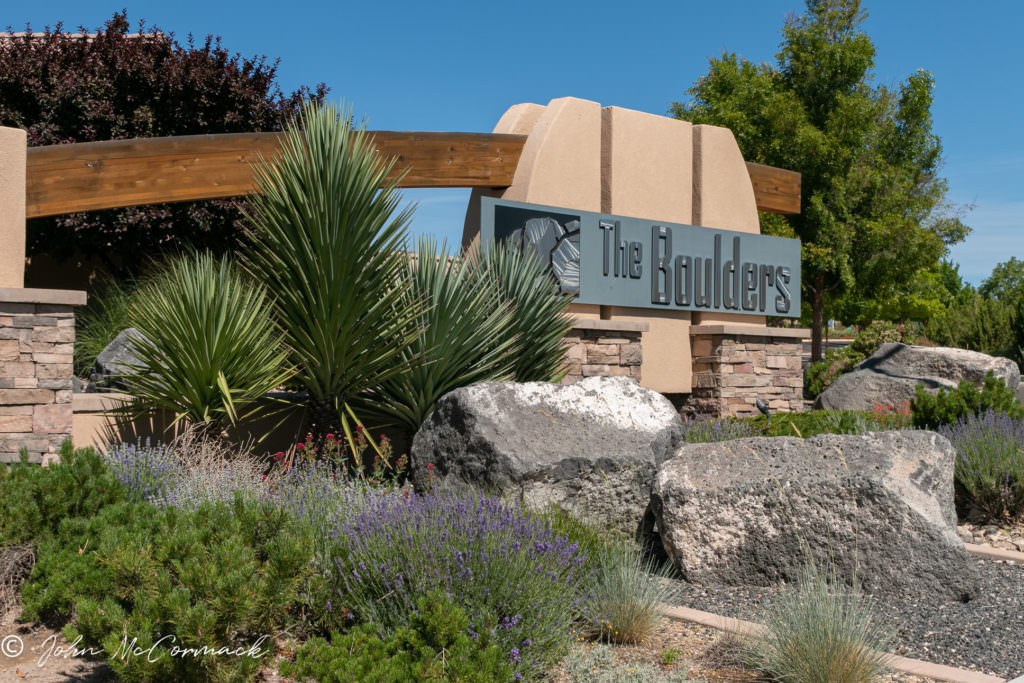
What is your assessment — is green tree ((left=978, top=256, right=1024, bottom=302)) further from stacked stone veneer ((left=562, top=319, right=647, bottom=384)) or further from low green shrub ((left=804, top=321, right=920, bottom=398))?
stacked stone veneer ((left=562, top=319, right=647, bottom=384))

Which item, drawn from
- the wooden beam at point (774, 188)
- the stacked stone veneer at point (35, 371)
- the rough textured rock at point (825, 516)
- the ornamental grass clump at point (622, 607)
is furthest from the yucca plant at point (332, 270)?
the wooden beam at point (774, 188)

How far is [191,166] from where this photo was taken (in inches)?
Result: 333

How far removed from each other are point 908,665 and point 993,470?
12.9ft

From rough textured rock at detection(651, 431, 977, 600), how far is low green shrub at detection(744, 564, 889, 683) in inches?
43.2

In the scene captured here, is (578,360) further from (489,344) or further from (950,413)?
(950,413)

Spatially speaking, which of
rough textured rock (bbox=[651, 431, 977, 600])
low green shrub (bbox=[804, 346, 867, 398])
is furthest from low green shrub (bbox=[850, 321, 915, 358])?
rough textured rock (bbox=[651, 431, 977, 600])

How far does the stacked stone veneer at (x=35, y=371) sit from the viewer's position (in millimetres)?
6594

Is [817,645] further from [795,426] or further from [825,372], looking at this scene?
[825,372]

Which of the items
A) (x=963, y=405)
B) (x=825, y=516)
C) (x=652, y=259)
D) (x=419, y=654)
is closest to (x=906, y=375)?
(x=963, y=405)

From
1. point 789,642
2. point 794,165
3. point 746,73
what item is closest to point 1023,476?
point 789,642

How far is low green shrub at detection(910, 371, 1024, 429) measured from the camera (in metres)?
8.70

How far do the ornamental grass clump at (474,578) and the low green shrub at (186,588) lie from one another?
0.30 metres

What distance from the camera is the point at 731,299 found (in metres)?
12.0

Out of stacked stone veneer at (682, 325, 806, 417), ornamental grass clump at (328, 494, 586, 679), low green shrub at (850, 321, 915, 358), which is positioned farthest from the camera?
low green shrub at (850, 321, 915, 358)
